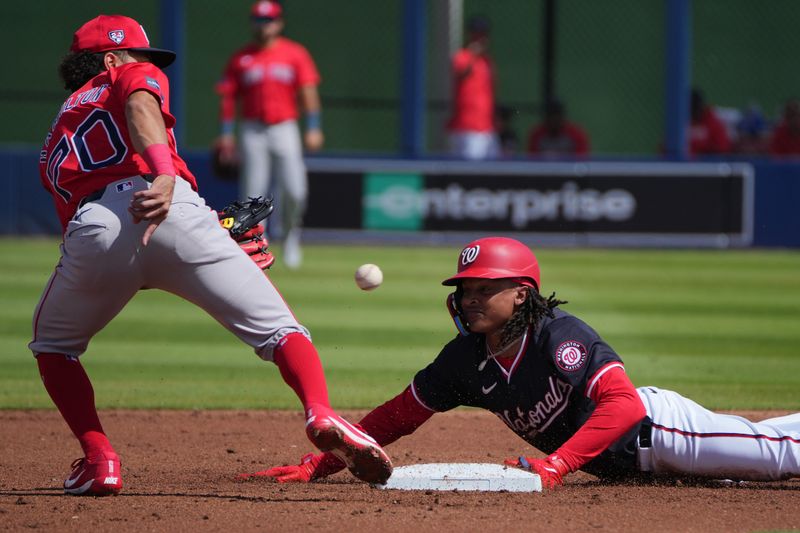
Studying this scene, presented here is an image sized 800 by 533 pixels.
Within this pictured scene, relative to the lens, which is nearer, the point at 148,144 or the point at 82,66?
the point at 148,144

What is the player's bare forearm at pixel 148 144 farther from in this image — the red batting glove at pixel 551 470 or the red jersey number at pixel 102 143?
the red batting glove at pixel 551 470

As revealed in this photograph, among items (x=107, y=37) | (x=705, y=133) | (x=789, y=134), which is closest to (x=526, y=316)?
(x=107, y=37)

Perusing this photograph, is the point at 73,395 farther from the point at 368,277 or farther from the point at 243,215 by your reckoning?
the point at 368,277

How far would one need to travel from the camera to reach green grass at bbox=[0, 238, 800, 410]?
7.07 metres

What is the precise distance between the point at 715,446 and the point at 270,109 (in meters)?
8.12

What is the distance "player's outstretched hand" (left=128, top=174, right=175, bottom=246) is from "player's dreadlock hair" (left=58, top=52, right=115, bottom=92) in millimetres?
705

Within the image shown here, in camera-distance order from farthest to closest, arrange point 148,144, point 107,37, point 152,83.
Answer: point 107,37 → point 152,83 → point 148,144

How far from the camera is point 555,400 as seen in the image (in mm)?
4312

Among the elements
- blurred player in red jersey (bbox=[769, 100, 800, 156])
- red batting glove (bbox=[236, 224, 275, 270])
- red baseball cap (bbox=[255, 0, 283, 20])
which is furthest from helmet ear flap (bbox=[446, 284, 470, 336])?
blurred player in red jersey (bbox=[769, 100, 800, 156])

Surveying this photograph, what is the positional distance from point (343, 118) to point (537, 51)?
375 centimetres

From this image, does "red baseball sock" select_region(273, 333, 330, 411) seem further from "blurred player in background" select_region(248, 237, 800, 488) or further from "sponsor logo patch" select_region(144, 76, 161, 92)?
"sponsor logo patch" select_region(144, 76, 161, 92)

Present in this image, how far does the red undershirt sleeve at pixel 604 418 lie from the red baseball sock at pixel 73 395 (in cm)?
157

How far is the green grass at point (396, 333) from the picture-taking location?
278 inches

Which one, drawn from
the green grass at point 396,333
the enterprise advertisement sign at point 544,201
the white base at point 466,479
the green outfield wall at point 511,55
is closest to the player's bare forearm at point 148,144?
the white base at point 466,479
